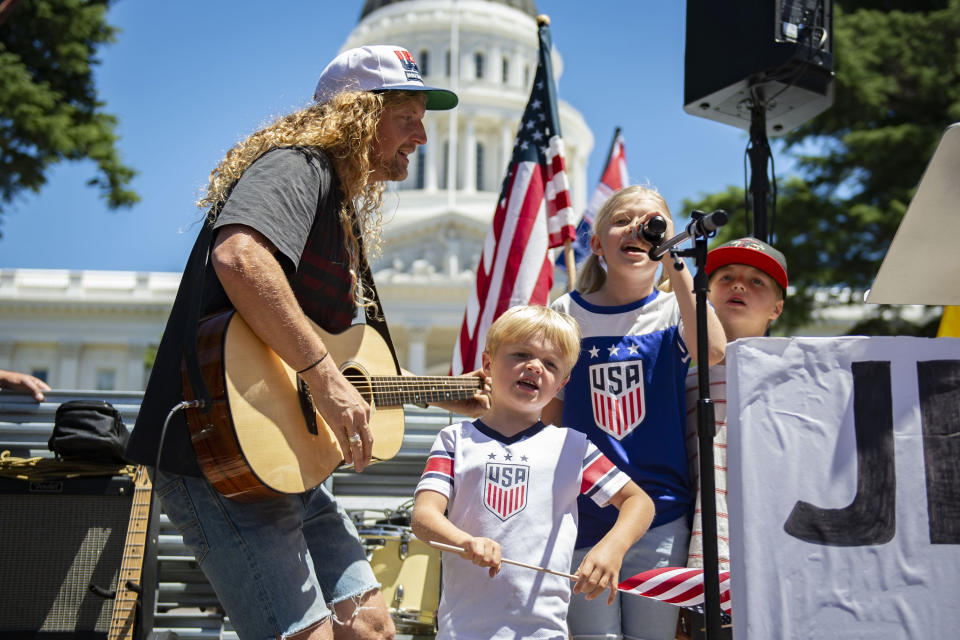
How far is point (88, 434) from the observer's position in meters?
3.68

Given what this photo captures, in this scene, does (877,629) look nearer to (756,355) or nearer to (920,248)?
(756,355)

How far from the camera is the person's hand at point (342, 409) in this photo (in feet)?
7.27

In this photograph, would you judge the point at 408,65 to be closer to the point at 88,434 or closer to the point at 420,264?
the point at 88,434

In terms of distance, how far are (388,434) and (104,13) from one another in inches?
614

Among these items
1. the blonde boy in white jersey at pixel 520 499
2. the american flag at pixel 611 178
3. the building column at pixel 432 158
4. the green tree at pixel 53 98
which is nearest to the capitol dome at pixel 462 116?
the building column at pixel 432 158

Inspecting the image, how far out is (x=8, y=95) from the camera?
14484 millimetres

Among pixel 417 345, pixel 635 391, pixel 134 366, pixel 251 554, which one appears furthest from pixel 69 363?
pixel 251 554

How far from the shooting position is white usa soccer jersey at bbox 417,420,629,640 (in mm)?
2352

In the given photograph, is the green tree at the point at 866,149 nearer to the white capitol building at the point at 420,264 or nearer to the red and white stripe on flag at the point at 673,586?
the red and white stripe on flag at the point at 673,586

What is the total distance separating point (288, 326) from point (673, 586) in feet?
3.91

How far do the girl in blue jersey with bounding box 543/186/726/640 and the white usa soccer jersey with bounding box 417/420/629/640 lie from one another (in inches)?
10.4

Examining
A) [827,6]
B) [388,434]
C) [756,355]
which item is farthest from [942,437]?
[827,6]

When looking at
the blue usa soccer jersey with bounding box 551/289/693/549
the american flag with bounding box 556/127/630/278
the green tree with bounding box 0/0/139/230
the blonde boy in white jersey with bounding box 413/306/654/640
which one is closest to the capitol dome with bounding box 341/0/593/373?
the green tree with bounding box 0/0/139/230

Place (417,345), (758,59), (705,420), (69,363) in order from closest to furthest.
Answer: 1. (705,420)
2. (758,59)
3. (417,345)
4. (69,363)
